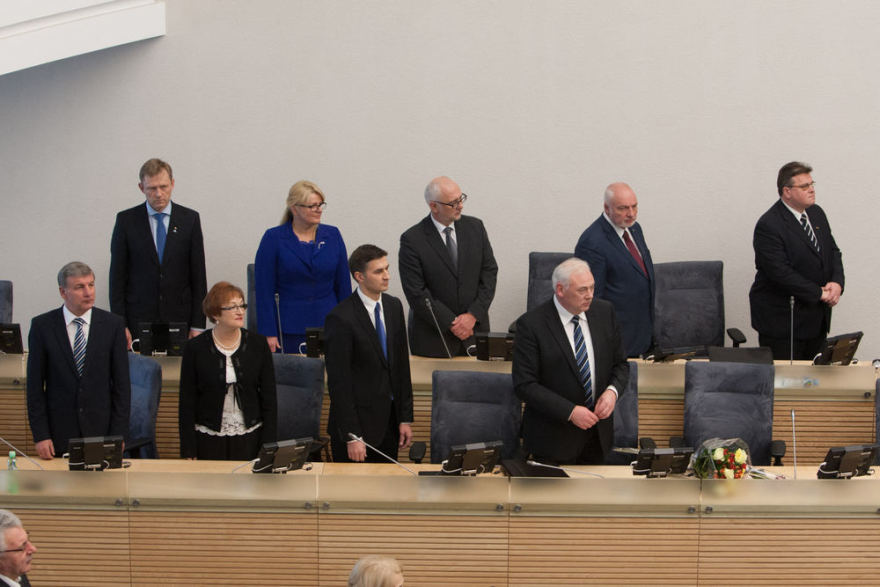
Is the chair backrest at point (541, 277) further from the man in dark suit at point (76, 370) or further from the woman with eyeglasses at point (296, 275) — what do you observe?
the man in dark suit at point (76, 370)

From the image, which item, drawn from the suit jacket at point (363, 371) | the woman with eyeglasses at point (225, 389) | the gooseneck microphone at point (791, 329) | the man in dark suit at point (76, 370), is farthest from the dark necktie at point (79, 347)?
the gooseneck microphone at point (791, 329)

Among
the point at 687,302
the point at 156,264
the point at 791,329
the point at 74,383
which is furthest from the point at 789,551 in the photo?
the point at 156,264

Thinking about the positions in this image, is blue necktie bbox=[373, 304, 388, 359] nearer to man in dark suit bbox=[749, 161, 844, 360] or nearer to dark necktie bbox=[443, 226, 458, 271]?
dark necktie bbox=[443, 226, 458, 271]

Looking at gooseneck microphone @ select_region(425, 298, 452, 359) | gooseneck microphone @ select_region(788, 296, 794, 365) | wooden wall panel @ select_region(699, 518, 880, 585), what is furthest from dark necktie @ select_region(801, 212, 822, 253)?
wooden wall panel @ select_region(699, 518, 880, 585)

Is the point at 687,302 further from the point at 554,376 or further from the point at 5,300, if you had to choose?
the point at 5,300

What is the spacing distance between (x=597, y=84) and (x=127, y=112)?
2873 mm

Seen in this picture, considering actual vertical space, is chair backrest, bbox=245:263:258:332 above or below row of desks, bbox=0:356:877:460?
above

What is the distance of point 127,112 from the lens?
6.94m

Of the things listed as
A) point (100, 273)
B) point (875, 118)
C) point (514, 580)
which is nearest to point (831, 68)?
point (875, 118)

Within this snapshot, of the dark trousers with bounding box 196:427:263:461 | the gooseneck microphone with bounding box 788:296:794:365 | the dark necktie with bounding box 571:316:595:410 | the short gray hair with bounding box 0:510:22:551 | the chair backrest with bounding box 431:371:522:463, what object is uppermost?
the gooseneck microphone with bounding box 788:296:794:365

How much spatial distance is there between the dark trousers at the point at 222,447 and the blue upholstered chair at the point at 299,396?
0.43m

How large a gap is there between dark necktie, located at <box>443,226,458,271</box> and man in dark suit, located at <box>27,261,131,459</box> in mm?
1590

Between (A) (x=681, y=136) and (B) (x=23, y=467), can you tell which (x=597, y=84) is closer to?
(A) (x=681, y=136)

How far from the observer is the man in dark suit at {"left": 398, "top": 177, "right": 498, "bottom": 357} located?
5.23m
